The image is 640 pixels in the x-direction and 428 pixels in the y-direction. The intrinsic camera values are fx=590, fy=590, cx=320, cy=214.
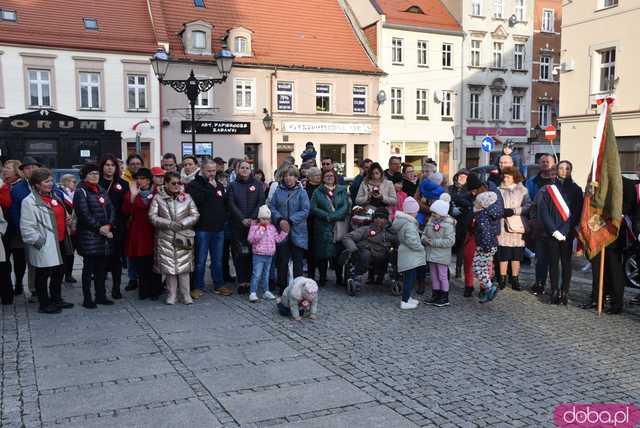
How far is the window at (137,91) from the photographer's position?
96.0 ft

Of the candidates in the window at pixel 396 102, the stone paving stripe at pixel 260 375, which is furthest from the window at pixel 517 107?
the stone paving stripe at pixel 260 375

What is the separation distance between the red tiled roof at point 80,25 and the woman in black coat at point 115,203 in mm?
22133

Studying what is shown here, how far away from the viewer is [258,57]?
1278 inches

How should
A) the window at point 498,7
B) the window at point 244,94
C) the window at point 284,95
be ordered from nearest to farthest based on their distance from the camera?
the window at point 244,94 < the window at point 284,95 < the window at point 498,7

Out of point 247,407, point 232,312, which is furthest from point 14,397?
point 232,312

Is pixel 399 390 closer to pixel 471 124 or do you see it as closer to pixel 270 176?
pixel 270 176

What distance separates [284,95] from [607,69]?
1629cm

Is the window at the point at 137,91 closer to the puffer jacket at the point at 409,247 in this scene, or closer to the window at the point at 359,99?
the window at the point at 359,99

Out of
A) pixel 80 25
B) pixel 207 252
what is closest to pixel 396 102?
pixel 80 25

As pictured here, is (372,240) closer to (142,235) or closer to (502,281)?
(502,281)

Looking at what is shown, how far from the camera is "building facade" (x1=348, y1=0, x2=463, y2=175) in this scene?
3588 cm

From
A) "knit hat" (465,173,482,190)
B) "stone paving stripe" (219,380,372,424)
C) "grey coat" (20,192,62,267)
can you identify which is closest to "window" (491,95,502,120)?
"knit hat" (465,173,482,190)

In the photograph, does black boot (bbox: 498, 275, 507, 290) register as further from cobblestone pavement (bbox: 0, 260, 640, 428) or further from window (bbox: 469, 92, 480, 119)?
window (bbox: 469, 92, 480, 119)

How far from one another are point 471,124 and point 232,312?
3391 cm
